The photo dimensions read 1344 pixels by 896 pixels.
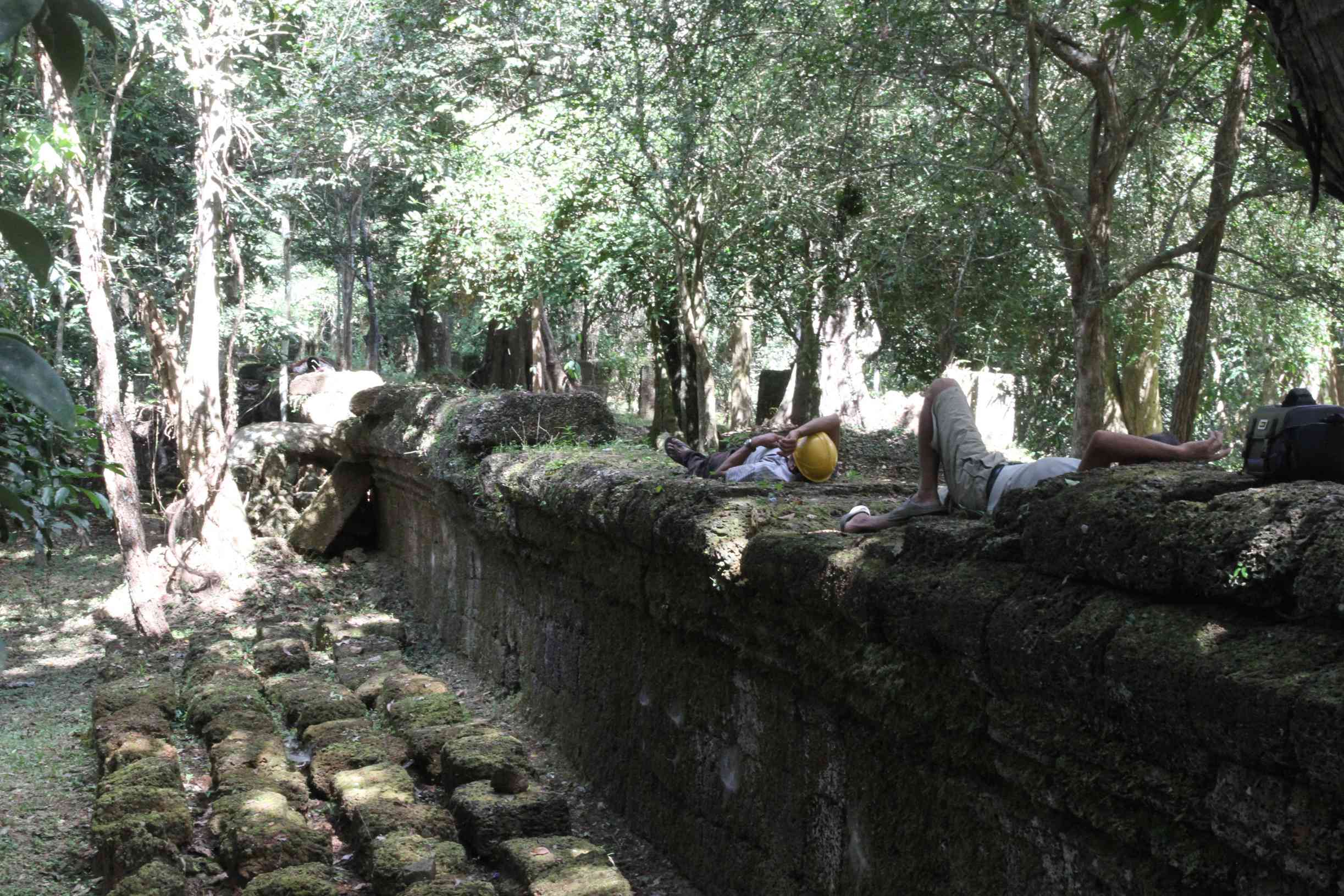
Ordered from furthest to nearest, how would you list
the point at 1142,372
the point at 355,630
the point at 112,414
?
1. the point at 1142,372
2. the point at 112,414
3. the point at 355,630

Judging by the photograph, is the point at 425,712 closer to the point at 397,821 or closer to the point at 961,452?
the point at 397,821

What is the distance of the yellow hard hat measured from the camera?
605 cm

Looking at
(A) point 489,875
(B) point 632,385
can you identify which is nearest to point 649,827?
(A) point 489,875

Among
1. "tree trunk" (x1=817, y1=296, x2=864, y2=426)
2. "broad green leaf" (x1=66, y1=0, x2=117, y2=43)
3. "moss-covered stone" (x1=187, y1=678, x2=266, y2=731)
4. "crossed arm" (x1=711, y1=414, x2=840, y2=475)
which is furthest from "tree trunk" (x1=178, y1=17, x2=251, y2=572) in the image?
"broad green leaf" (x1=66, y1=0, x2=117, y2=43)

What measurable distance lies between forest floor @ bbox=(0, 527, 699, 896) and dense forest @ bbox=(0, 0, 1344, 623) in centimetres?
111

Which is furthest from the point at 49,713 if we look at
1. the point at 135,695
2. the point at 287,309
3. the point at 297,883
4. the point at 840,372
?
the point at 287,309

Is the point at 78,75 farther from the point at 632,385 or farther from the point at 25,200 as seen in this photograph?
the point at 632,385

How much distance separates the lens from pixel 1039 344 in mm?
12164

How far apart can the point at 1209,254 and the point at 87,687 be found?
773cm

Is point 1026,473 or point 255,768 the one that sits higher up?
point 1026,473

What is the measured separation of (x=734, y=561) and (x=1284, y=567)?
229 cm

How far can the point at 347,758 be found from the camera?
5688 mm

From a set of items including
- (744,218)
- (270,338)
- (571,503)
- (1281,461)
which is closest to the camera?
(1281,461)

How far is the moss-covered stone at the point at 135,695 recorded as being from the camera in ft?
21.4
